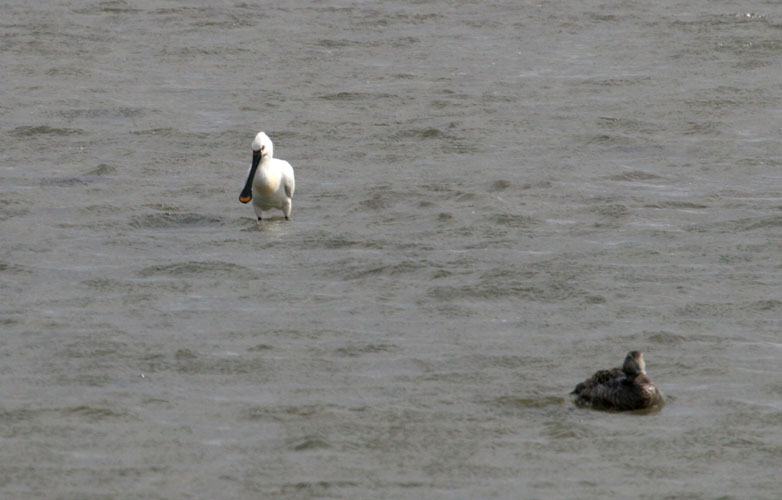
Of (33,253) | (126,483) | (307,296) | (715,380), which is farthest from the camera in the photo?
(33,253)

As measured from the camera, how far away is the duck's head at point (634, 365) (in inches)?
400

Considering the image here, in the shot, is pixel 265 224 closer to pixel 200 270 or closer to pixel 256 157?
pixel 256 157

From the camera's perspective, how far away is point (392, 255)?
46.1 feet

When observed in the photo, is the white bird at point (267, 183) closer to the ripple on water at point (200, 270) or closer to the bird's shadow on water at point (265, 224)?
the bird's shadow on water at point (265, 224)

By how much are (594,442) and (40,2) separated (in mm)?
18748

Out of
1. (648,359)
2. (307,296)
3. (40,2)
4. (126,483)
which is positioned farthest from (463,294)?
(40,2)

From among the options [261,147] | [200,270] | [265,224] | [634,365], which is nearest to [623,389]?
[634,365]

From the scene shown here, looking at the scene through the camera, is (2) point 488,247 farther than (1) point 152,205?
No

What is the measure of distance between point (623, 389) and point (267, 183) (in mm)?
5996

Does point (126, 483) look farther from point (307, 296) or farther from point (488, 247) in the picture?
point (488, 247)

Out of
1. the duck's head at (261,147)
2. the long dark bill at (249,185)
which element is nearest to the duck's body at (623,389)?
the long dark bill at (249,185)

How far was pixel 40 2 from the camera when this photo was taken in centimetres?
2666

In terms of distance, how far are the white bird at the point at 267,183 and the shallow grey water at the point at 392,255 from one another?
20 cm

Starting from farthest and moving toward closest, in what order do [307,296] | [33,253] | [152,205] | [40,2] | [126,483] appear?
[40,2] → [152,205] → [33,253] → [307,296] → [126,483]
